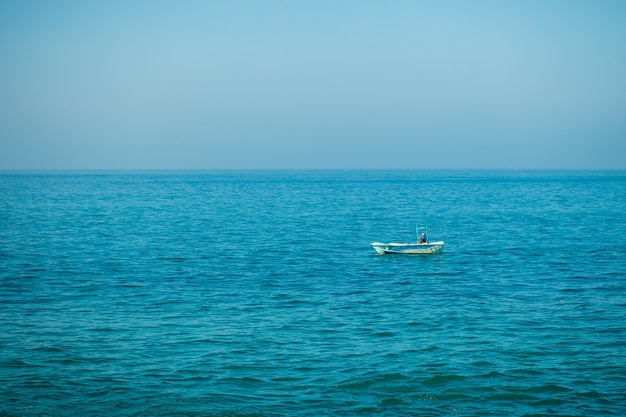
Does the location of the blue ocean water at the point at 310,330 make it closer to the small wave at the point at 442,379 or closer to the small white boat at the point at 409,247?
the small wave at the point at 442,379

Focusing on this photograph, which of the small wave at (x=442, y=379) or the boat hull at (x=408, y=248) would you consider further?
the boat hull at (x=408, y=248)

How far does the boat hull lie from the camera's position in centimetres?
5050

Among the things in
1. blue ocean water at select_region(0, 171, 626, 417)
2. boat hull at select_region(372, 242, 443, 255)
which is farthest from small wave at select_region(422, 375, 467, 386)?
boat hull at select_region(372, 242, 443, 255)

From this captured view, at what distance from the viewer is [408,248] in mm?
51125

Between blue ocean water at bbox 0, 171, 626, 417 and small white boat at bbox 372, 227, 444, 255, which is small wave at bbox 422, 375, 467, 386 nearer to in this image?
blue ocean water at bbox 0, 171, 626, 417

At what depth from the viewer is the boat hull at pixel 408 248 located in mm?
50500

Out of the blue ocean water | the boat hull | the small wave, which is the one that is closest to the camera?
the blue ocean water

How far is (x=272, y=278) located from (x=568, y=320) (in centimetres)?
1865

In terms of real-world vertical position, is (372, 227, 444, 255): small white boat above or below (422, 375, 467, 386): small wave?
above

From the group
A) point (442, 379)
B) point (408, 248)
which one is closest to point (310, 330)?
point (442, 379)

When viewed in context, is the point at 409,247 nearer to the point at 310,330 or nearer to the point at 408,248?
the point at 408,248

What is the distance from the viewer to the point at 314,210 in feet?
338

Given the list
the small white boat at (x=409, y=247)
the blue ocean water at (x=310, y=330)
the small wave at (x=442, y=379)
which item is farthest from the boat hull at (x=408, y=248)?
the small wave at (x=442, y=379)

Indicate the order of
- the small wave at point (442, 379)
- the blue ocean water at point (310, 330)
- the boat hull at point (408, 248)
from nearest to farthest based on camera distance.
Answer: the blue ocean water at point (310, 330)
the small wave at point (442, 379)
the boat hull at point (408, 248)
